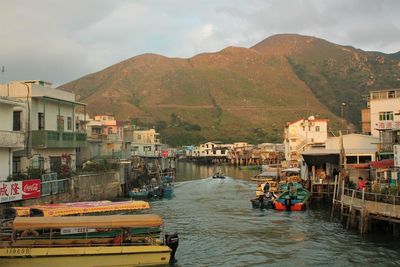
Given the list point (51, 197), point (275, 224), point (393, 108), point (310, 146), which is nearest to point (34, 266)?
point (51, 197)

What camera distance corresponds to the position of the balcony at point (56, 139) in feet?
146

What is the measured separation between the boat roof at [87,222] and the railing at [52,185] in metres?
15.7

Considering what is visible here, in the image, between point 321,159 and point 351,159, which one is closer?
point 351,159

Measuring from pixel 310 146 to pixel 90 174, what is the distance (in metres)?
44.2

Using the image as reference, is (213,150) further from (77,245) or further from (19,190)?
(77,245)

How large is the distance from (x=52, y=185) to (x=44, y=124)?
28.7 feet

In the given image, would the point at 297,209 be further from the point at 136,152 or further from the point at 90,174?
the point at 136,152

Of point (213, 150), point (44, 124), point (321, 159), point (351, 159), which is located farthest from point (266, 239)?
point (213, 150)

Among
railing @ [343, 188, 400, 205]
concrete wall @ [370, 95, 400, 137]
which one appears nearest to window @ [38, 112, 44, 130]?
railing @ [343, 188, 400, 205]

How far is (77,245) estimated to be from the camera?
2430 centimetres

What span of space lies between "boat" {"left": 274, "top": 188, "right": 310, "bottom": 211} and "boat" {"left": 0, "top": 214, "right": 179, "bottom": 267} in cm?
2457

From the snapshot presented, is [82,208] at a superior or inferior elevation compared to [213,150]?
inferior

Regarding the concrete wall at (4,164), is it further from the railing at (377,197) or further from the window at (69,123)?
the railing at (377,197)

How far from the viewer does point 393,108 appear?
5569cm
